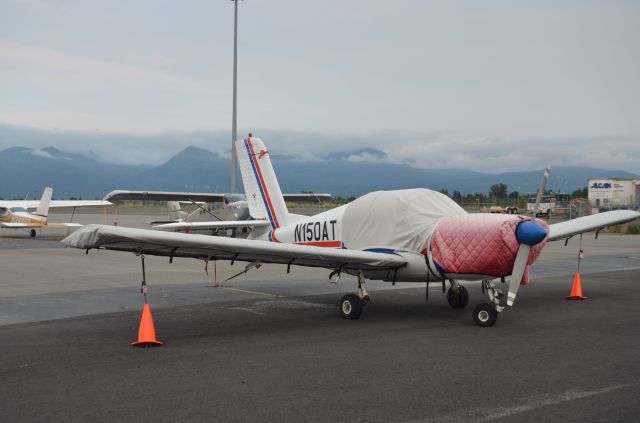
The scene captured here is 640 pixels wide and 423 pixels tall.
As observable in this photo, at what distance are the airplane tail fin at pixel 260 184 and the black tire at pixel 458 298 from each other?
413 cm

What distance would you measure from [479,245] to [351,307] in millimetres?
2308

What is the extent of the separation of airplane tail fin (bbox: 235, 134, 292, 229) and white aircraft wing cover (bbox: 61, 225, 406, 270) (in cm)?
346

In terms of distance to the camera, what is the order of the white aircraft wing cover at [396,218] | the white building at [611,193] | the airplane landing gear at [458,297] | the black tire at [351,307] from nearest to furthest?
the black tire at [351,307]
the white aircraft wing cover at [396,218]
the airplane landing gear at [458,297]
the white building at [611,193]

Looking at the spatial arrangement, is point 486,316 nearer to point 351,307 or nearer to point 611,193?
point 351,307

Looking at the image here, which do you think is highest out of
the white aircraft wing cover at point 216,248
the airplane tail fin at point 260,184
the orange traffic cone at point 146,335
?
the airplane tail fin at point 260,184

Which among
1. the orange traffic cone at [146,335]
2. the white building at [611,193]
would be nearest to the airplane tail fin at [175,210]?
the orange traffic cone at [146,335]

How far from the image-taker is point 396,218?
36.1 feet

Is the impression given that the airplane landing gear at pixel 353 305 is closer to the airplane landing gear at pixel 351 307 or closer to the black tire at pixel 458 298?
the airplane landing gear at pixel 351 307

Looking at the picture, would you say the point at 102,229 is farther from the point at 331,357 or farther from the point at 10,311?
the point at 10,311

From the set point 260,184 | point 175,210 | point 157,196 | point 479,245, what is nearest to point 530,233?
point 479,245

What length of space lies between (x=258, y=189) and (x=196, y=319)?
4.77 m

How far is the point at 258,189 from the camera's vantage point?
14680mm

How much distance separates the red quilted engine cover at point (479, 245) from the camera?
31.1 ft

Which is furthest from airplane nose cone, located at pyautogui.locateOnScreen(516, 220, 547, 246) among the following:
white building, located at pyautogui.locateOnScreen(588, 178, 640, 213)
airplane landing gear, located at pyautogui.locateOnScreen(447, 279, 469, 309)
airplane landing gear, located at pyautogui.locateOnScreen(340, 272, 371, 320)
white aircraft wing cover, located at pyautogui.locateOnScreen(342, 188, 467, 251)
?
white building, located at pyautogui.locateOnScreen(588, 178, 640, 213)
